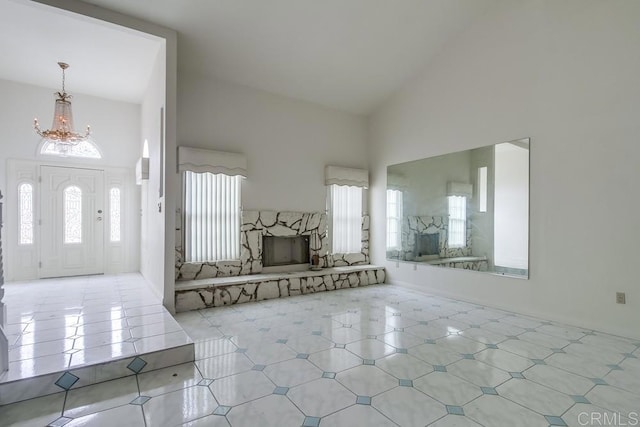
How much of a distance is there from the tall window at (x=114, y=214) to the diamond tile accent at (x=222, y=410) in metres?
5.41

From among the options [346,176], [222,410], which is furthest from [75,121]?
[222,410]

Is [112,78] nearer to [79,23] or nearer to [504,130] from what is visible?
[79,23]

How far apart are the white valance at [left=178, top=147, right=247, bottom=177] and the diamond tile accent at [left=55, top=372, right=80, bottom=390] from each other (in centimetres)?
301

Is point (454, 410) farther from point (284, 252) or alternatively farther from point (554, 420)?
point (284, 252)

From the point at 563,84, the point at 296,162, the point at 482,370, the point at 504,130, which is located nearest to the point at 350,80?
the point at 296,162

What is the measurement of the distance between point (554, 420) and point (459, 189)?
3.53 metres

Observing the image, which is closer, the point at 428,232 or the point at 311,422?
the point at 311,422

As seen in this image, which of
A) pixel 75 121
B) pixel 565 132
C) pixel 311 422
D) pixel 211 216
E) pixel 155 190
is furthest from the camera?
pixel 75 121

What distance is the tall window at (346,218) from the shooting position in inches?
252

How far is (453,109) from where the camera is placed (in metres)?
5.14

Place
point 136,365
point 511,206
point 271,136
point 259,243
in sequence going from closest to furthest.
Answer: point 136,365, point 511,206, point 259,243, point 271,136

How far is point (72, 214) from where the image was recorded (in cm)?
594

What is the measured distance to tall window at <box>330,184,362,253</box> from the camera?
641 centimetres

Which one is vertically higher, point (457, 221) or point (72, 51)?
point (72, 51)
